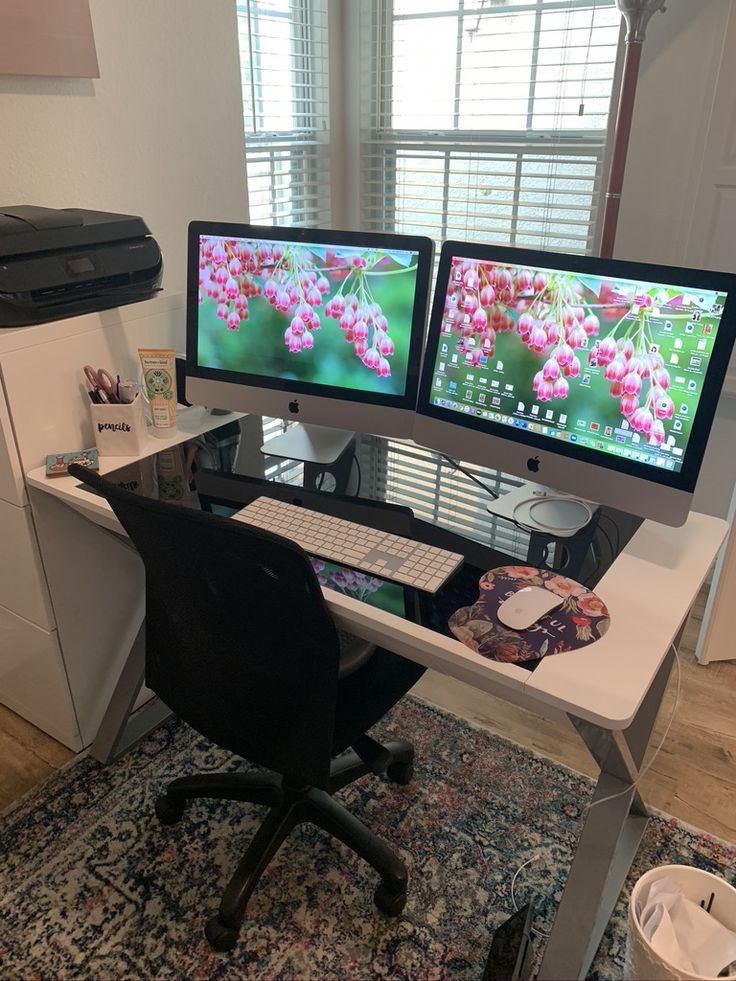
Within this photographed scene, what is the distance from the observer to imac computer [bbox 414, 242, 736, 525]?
121 cm

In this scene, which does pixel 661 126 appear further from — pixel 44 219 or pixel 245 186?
pixel 44 219

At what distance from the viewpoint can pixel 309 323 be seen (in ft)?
5.43

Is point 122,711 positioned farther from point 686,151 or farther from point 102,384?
point 686,151

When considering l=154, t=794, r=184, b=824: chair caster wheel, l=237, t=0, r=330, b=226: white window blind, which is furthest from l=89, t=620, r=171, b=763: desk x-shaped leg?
l=237, t=0, r=330, b=226: white window blind

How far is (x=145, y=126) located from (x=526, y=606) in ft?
5.64

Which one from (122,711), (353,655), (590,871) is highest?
(353,655)

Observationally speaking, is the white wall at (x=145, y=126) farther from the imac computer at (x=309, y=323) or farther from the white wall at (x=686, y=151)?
the white wall at (x=686, y=151)

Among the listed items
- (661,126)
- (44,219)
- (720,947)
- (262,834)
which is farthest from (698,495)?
Result: (44,219)

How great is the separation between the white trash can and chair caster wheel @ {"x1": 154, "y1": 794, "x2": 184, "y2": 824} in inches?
38.0

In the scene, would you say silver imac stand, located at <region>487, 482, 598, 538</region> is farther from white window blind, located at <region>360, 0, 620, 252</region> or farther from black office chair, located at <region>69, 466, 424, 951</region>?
white window blind, located at <region>360, 0, 620, 252</region>

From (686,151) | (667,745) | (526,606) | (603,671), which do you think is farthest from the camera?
(686,151)

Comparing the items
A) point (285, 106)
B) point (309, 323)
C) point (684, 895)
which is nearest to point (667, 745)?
point (684, 895)

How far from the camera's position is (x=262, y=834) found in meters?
1.52

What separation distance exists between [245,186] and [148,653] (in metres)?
1.65
